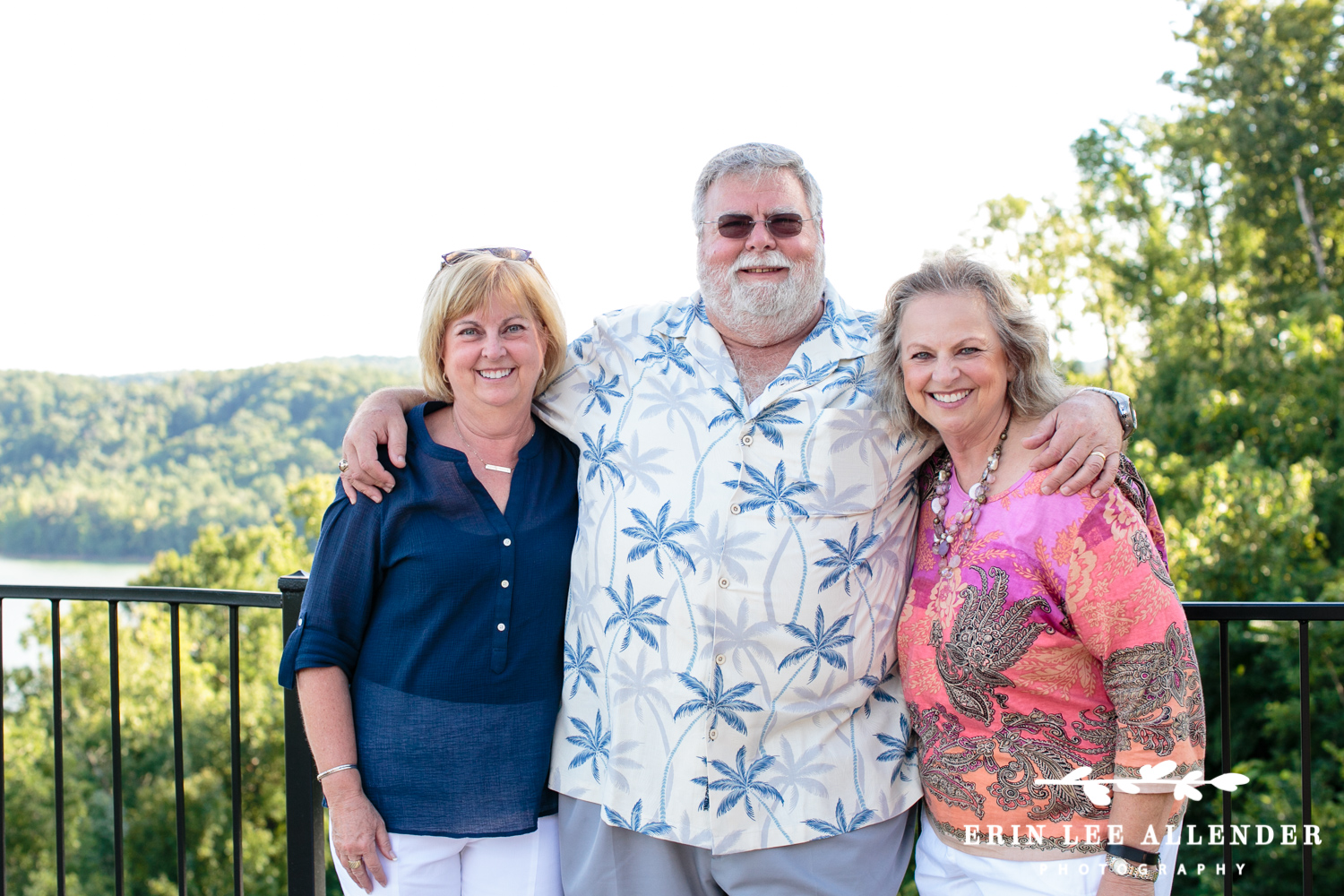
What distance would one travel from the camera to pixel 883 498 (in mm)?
1927

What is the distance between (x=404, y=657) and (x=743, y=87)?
113 ft

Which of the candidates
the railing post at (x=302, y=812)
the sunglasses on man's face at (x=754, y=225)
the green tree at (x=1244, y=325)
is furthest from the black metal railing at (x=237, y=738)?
the green tree at (x=1244, y=325)

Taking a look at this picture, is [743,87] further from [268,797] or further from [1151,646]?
[1151,646]

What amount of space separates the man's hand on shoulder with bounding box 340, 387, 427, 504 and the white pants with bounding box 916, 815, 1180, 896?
133cm

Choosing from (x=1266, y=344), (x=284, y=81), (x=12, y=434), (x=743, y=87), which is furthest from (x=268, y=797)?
(x=284, y=81)

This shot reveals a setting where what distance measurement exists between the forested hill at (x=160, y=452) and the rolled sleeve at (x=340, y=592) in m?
24.6

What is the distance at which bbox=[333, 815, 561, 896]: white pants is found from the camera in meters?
1.88

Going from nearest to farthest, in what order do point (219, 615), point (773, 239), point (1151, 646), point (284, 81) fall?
point (1151, 646) → point (773, 239) → point (219, 615) → point (284, 81)

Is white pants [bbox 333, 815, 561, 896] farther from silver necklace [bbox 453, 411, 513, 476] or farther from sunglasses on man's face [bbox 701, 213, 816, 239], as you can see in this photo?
sunglasses on man's face [bbox 701, 213, 816, 239]

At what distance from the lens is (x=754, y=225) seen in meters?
2.12

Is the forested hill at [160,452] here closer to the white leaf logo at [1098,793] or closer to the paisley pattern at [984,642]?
the paisley pattern at [984,642]

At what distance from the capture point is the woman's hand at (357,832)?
184cm

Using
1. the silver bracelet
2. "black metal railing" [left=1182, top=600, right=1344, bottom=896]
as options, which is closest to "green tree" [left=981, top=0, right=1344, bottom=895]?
"black metal railing" [left=1182, top=600, right=1344, bottom=896]

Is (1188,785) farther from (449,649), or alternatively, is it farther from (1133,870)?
(449,649)
